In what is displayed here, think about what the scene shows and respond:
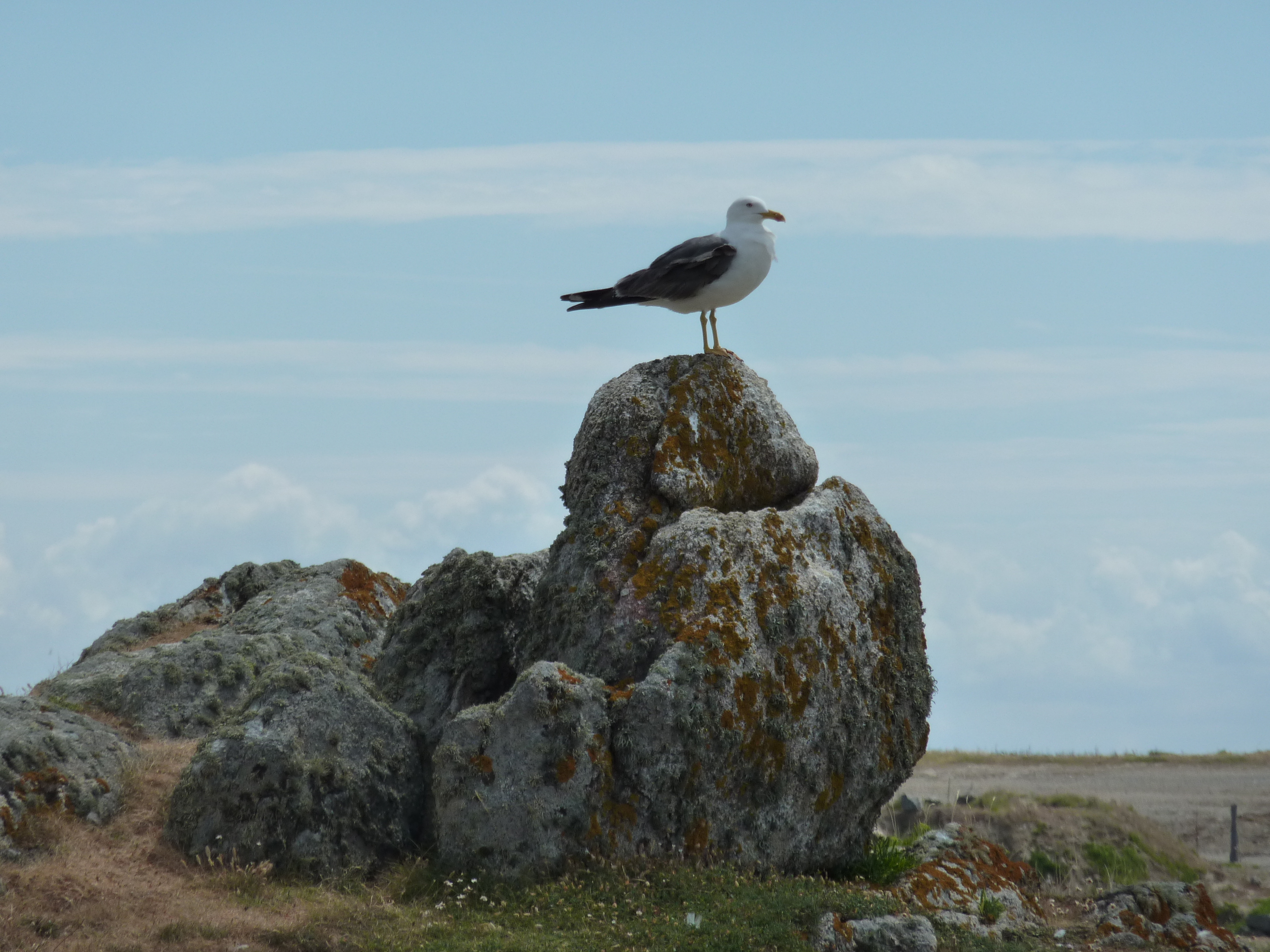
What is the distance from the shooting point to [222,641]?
52.9ft

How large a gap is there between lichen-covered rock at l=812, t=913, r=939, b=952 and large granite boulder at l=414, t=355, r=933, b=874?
4.26ft

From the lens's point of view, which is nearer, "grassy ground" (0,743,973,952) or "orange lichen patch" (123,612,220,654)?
"grassy ground" (0,743,973,952)

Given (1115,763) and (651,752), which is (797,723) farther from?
(1115,763)

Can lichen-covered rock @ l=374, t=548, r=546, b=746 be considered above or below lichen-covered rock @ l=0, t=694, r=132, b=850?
above

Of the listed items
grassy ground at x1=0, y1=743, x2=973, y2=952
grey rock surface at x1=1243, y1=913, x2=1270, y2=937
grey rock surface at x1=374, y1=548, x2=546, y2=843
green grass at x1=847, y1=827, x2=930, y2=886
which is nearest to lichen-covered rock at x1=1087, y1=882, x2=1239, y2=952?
green grass at x1=847, y1=827, x2=930, y2=886

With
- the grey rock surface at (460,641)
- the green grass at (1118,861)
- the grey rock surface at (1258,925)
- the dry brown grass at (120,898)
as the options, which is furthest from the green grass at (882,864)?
the green grass at (1118,861)

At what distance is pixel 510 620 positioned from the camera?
13.6 metres

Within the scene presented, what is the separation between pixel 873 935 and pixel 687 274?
7.12 meters

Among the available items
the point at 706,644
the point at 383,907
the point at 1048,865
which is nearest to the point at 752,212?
the point at 706,644

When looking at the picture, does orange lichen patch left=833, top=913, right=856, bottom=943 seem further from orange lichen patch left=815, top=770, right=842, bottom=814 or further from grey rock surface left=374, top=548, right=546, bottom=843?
grey rock surface left=374, top=548, right=546, bottom=843

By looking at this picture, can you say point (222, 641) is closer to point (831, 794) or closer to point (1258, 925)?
point (831, 794)

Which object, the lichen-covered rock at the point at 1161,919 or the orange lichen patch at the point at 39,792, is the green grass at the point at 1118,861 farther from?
the orange lichen patch at the point at 39,792

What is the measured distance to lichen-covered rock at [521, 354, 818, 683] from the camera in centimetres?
1198

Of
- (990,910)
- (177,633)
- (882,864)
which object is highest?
(177,633)
